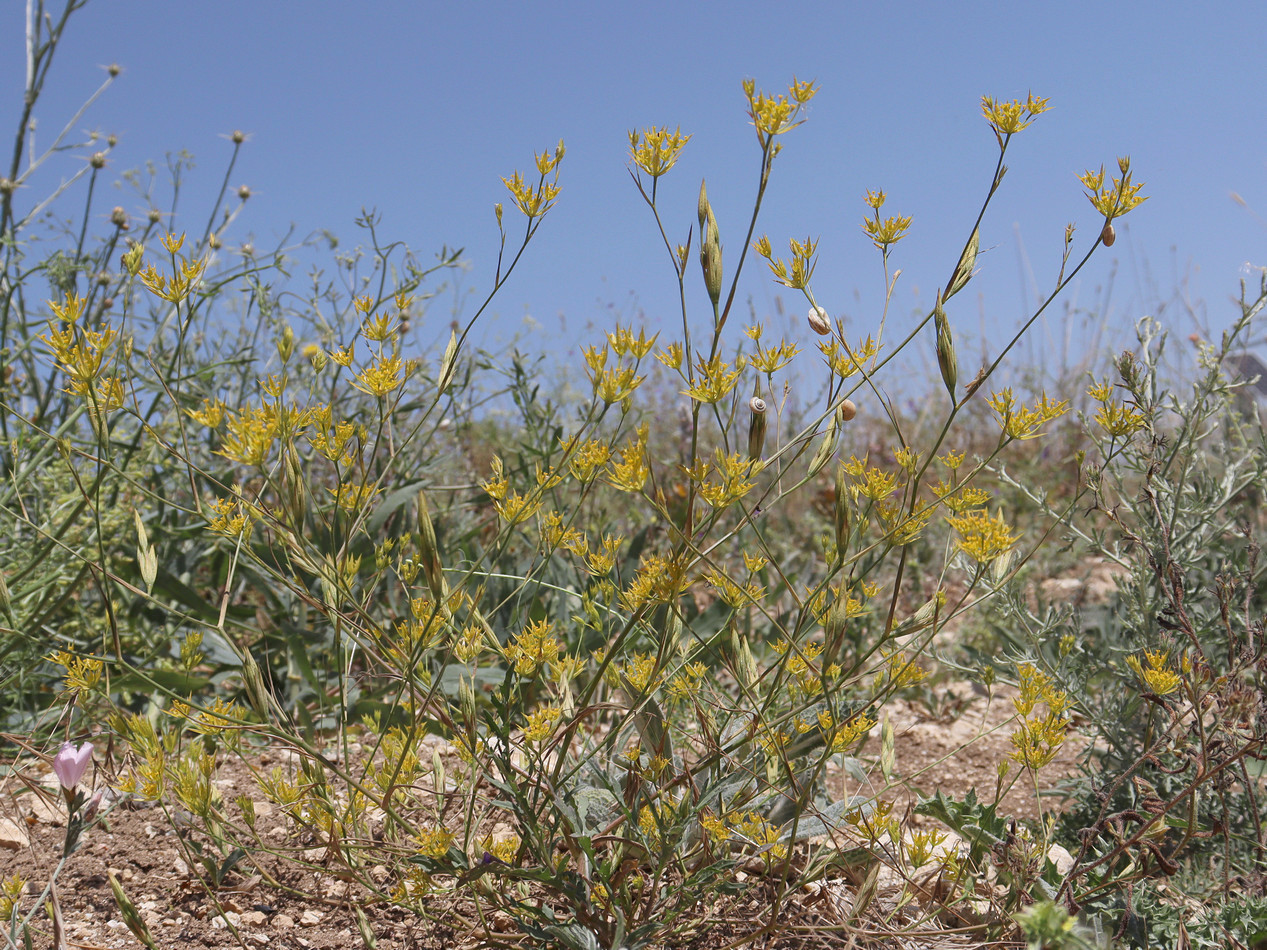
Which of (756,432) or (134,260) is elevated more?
(134,260)

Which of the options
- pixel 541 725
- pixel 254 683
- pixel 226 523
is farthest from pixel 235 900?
pixel 541 725

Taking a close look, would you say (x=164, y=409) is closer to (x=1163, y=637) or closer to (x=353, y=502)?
(x=353, y=502)

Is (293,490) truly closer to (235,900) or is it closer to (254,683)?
(254,683)

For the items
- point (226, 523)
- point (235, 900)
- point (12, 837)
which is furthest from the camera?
point (12, 837)

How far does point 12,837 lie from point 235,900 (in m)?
0.57

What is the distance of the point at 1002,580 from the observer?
131 centimetres

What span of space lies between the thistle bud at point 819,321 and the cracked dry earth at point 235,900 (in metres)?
0.59

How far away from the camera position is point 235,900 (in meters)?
1.61

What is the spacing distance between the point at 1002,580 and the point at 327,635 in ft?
6.78

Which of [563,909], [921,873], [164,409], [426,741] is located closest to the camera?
[563,909]

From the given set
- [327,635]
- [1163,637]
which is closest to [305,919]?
[327,635]

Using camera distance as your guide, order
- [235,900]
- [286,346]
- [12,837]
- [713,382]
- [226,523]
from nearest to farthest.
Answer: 1. [713,382]
2. [226,523]
3. [286,346]
4. [235,900]
5. [12,837]

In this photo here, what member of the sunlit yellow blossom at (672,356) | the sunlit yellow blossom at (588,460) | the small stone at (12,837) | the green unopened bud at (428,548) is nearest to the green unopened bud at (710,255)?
the sunlit yellow blossom at (672,356)

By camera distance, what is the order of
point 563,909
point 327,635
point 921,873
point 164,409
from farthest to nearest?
1. point 164,409
2. point 327,635
3. point 921,873
4. point 563,909
